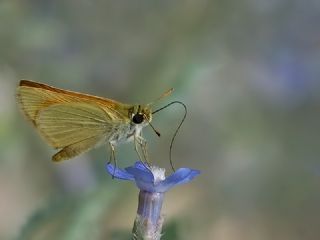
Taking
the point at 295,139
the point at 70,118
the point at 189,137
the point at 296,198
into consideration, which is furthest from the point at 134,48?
the point at 70,118

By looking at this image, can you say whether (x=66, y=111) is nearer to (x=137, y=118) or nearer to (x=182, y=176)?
(x=137, y=118)

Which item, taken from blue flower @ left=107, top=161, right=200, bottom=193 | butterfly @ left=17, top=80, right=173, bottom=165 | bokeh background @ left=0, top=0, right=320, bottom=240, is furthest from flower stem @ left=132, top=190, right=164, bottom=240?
bokeh background @ left=0, top=0, right=320, bottom=240

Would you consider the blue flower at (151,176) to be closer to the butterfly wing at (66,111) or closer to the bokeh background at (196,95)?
the butterfly wing at (66,111)

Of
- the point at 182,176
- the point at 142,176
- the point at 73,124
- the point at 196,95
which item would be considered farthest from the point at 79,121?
the point at 196,95

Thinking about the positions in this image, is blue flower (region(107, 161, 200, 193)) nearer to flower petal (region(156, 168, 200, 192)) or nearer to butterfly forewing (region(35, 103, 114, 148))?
flower petal (region(156, 168, 200, 192))

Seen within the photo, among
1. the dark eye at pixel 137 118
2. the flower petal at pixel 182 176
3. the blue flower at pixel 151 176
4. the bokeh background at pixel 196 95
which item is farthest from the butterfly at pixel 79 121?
the bokeh background at pixel 196 95
